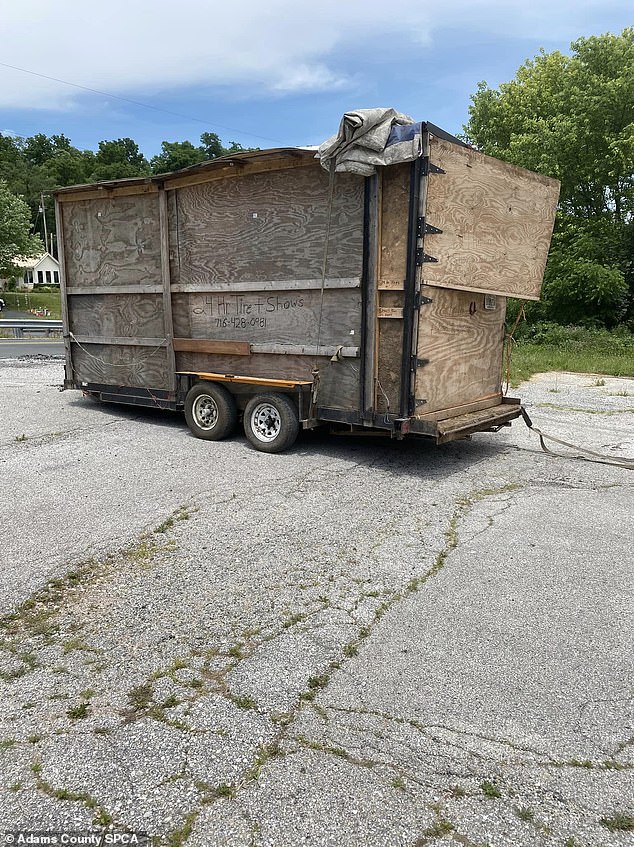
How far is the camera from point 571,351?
21.3 m

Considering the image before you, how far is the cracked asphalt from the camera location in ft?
8.16

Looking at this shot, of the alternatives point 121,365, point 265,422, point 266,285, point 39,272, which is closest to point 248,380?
point 265,422

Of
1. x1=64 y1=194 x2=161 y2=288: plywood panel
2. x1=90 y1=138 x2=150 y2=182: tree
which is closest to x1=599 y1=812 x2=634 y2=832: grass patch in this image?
x1=64 y1=194 x2=161 y2=288: plywood panel

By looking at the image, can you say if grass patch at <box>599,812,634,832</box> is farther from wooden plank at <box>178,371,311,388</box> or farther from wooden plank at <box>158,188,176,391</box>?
wooden plank at <box>158,188,176,391</box>

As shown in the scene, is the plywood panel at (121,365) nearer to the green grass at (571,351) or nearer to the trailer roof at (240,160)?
the trailer roof at (240,160)

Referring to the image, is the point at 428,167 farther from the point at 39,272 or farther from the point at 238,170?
the point at 39,272

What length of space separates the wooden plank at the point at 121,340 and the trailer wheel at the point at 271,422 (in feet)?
6.54

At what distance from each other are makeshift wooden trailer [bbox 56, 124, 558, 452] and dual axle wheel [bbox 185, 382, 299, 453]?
2 cm

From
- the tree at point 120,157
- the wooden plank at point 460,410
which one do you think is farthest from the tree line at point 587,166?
the tree at point 120,157

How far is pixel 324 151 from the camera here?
671 cm

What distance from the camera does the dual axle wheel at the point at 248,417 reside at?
7.68 metres

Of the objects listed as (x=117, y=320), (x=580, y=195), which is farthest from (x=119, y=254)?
(x=580, y=195)

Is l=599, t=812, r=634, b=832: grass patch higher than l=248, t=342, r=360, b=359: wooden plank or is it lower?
lower

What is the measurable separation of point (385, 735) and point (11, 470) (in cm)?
549
